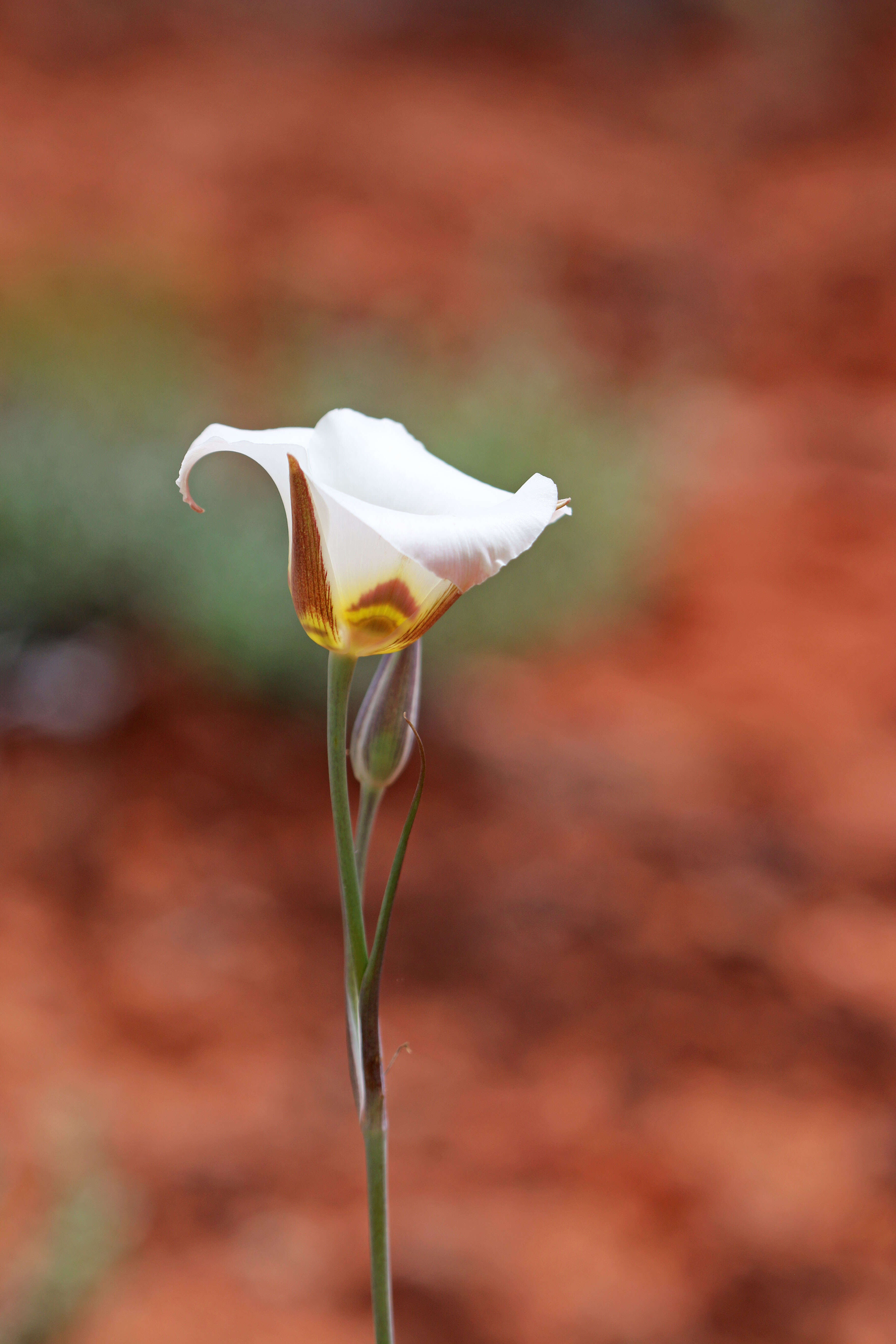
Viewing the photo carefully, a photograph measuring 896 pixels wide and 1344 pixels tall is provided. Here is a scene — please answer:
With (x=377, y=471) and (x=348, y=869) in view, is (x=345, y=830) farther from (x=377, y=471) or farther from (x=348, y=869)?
(x=377, y=471)

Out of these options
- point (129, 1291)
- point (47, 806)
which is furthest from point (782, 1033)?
point (47, 806)

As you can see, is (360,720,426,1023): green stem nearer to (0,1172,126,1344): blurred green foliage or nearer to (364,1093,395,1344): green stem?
(364,1093,395,1344): green stem

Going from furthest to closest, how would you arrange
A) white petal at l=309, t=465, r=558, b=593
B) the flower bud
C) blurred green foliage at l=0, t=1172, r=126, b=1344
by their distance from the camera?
blurred green foliage at l=0, t=1172, r=126, b=1344 → the flower bud → white petal at l=309, t=465, r=558, b=593

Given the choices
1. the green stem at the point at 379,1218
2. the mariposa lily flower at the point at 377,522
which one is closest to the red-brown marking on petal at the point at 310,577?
the mariposa lily flower at the point at 377,522

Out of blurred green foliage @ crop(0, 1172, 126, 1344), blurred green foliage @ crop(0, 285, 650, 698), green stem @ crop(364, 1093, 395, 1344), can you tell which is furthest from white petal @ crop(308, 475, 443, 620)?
blurred green foliage @ crop(0, 285, 650, 698)

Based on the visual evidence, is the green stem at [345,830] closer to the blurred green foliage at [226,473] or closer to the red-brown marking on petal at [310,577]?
the red-brown marking on petal at [310,577]

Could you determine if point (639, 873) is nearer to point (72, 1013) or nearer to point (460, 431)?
point (72, 1013)
